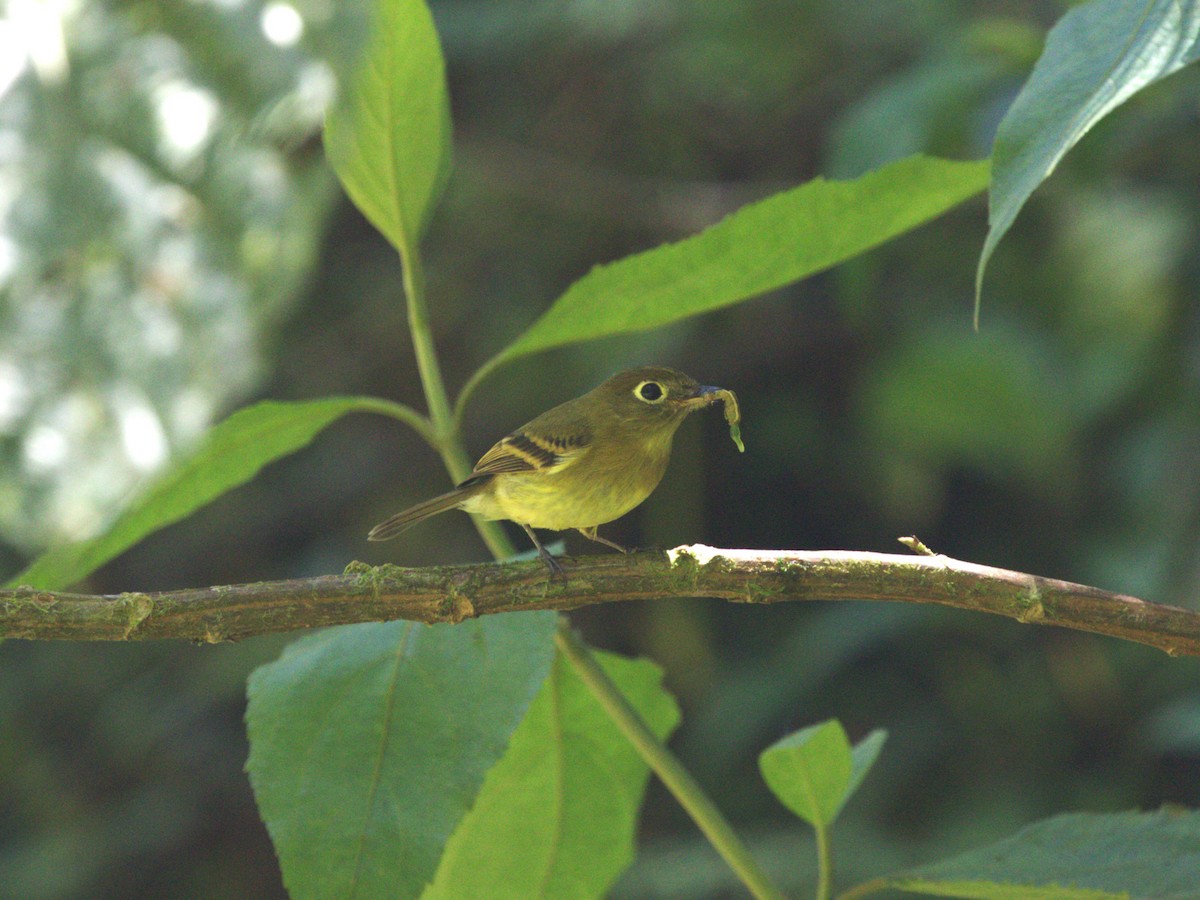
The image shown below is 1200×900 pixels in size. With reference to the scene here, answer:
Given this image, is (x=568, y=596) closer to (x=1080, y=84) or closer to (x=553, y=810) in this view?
(x=553, y=810)

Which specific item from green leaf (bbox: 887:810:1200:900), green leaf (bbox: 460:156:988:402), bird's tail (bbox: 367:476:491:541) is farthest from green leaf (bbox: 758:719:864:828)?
bird's tail (bbox: 367:476:491:541)

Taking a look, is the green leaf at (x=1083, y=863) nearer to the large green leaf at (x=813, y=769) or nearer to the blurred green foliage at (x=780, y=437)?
the large green leaf at (x=813, y=769)

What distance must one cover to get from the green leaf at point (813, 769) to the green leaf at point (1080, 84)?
683 millimetres

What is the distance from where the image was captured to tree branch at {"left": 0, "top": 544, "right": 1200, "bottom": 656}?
1504 mm

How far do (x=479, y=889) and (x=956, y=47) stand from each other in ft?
8.90

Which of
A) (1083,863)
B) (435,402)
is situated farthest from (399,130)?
(1083,863)

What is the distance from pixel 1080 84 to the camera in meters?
1.38

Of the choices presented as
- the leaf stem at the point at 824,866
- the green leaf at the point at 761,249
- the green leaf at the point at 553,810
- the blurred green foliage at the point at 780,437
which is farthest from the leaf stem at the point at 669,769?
the blurred green foliage at the point at 780,437

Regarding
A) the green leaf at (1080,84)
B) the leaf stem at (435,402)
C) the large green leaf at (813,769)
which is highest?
the green leaf at (1080,84)

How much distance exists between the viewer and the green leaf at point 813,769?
1.70 meters

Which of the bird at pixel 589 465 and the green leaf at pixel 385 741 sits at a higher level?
the green leaf at pixel 385 741

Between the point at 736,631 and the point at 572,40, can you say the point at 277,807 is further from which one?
the point at 572,40

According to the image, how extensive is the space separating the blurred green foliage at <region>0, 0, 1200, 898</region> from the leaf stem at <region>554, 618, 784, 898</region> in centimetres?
104

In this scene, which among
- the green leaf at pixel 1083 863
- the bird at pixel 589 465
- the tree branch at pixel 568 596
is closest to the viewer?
the tree branch at pixel 568 596
